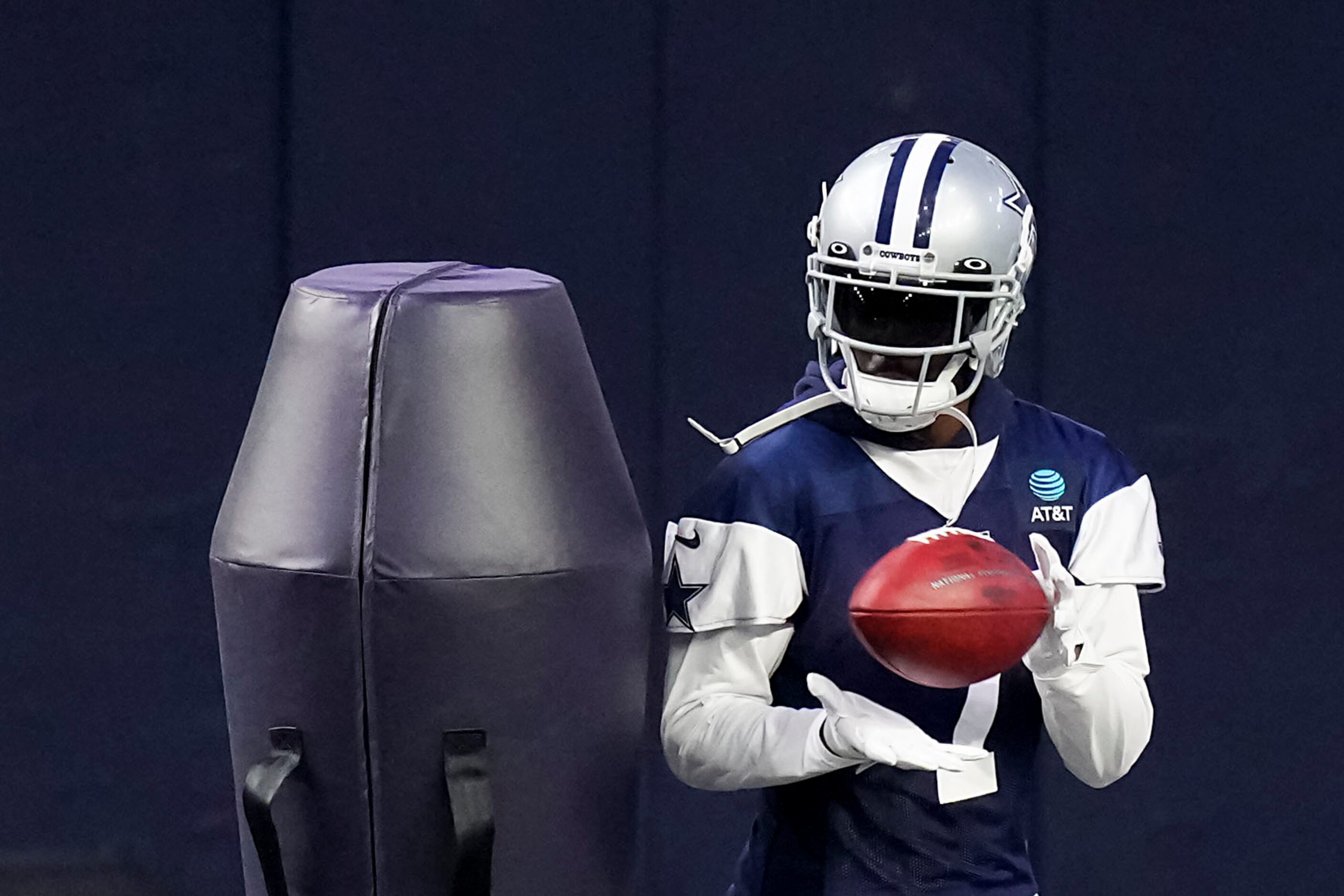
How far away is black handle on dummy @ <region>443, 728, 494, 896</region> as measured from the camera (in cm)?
171

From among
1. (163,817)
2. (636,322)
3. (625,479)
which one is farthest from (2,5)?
(625,479)

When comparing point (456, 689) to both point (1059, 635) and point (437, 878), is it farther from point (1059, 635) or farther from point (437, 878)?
point (1059, 635)

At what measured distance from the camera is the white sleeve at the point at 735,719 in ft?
6.01

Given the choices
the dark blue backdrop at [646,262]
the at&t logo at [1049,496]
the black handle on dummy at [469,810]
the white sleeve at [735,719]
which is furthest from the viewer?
the dark blue backdrop at [646,262]

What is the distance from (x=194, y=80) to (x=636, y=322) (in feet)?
2.28

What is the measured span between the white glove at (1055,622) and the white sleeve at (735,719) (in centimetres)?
20

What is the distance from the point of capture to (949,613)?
68.3 inches

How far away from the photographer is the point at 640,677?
1879mm

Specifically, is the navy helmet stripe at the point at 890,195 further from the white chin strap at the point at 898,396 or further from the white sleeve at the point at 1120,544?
the white sleeve at the point at 1120,544

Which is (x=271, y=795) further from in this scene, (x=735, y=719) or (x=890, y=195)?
(x=890, y=195)

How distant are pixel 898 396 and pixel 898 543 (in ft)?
0.48

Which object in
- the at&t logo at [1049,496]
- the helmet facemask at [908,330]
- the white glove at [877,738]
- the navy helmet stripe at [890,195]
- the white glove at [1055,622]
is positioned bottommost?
the white glove at [877,738]

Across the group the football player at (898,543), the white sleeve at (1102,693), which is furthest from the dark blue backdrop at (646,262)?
the white sleeve at (1102,693)

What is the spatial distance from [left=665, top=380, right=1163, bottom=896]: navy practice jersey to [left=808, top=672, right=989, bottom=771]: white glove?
6cm
